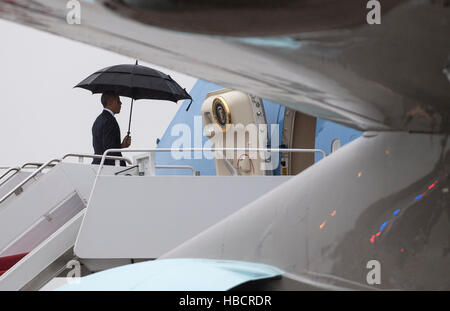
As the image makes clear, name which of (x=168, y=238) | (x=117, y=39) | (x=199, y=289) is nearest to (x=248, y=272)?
(x=199, y=289)

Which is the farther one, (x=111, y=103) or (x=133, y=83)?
(x=133, y=83)

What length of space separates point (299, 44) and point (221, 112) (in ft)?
17.0

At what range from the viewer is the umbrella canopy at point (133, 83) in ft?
18.0

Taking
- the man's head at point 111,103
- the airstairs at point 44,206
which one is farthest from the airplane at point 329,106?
the man's head at point 111,103

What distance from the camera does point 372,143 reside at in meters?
0.96

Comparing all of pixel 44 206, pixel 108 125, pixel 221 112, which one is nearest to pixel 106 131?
pixel 108 125

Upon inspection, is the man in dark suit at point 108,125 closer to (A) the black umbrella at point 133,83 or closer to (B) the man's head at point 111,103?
(B) the man's head at point 111,103

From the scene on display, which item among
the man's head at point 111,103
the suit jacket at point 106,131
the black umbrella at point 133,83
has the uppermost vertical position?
the black umbrella at point 133,83

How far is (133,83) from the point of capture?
550cm

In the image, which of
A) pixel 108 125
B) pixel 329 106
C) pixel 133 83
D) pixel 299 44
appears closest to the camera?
pixel 299 44

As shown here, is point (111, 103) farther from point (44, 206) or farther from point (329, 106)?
point (329, 106)

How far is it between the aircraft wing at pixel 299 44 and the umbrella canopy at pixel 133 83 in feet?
15.4

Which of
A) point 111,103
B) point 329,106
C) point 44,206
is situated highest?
point 111,103

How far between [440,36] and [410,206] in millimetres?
259
